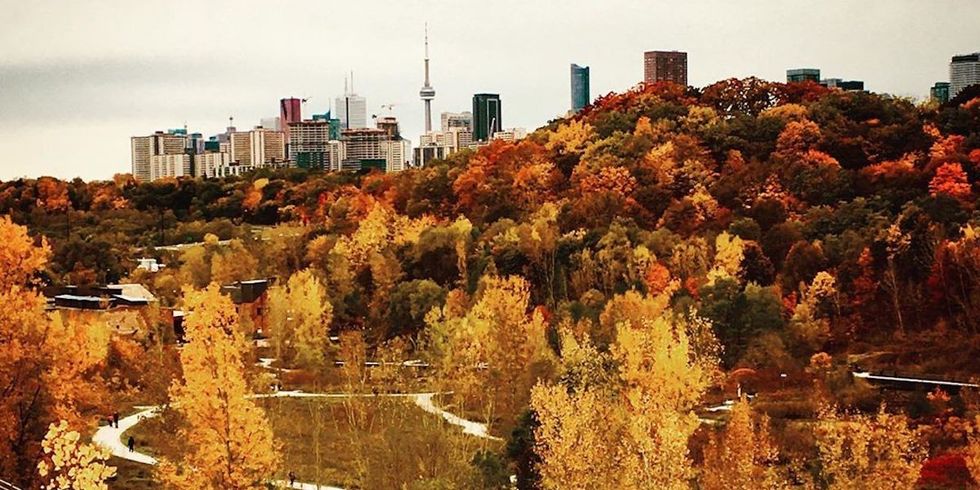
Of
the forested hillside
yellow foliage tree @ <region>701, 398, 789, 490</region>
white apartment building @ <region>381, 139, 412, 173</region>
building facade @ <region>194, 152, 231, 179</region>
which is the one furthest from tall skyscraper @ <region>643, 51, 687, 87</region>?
yellow foliage tree @ <region>701, 398, 789, 490</region>

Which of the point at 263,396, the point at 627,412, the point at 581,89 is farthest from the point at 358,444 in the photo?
the point at 581,89

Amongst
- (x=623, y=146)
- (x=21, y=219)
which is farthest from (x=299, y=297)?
(x=21, y=219)

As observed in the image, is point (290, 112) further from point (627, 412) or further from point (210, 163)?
point (627, 412)

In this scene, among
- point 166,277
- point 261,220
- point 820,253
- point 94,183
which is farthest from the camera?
point 94,183

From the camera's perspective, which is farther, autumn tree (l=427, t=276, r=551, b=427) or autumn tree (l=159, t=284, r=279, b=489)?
autumn tree (l=427, t=276, r=551, b=427)

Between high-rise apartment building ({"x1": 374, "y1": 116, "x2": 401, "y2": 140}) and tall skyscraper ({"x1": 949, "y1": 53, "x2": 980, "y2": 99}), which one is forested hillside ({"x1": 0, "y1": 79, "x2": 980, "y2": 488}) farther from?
high-rise apartment building ({"x1": 374, "y1": 116, "x2": 401, "y2": 140})

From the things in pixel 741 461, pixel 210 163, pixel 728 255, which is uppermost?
pixel 210 163

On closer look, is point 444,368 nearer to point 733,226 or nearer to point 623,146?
point 733,226
